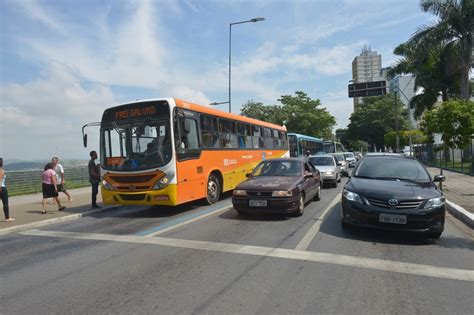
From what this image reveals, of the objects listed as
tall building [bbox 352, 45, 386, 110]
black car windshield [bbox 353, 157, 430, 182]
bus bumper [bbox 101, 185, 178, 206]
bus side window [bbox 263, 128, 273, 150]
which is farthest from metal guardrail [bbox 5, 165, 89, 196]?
tall building [bbox 352, 45, 386, 110]

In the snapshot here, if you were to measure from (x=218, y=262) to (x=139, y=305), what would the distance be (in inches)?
→ 63.5

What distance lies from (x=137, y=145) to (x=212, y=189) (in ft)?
9.97

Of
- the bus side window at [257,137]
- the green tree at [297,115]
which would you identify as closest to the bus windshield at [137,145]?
the bus side window at [257,137]

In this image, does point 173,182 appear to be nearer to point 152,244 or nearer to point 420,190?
point 152,244

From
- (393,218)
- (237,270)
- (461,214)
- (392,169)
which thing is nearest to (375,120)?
(461,214)

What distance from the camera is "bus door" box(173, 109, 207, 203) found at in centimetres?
927

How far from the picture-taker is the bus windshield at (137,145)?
361 inches

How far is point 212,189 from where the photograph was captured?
11.3 metres

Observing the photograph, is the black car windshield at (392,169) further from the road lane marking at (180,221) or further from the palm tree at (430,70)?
the palm tree at (430,70)

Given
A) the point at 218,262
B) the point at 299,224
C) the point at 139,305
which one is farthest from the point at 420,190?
the point at 139,305

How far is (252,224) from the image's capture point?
25.7 feet

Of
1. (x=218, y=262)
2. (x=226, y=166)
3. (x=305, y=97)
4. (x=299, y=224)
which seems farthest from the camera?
(x=305, y=97)

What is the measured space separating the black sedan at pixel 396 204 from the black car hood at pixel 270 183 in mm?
1715

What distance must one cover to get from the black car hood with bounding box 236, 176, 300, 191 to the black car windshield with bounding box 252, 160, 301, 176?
1.19ft
